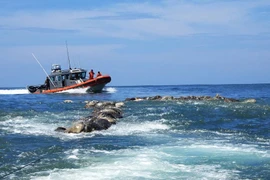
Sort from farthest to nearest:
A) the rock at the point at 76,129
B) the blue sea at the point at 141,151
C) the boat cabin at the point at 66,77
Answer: the boat cabin at the point at 66,77
the rock at the point at 76,129
the blue sea at the point at 141,151

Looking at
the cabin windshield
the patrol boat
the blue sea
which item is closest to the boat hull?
the patrol boat

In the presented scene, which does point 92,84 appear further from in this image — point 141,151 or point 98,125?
point 141,151

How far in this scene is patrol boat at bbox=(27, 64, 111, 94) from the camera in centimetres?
5316

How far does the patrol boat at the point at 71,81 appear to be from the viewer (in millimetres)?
53156

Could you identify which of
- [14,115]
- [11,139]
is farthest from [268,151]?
[14,115]

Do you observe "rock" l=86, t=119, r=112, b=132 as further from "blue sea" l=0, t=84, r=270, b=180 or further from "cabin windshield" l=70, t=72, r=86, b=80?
"cabin windshield" l=70, t=72, r=86, b=80

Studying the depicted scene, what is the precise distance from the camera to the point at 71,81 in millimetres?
54875

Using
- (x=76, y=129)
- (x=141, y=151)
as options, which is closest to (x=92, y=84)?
(x=76, y=129)

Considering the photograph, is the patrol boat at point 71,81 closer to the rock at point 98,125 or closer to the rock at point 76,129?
the rock at point 98,125

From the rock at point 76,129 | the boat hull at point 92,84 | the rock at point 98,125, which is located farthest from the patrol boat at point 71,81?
the rock at point 76,129

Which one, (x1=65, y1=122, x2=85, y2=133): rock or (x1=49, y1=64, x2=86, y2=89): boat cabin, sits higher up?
(x1=49, y1=64, x2=86, y2=89): boat cabin

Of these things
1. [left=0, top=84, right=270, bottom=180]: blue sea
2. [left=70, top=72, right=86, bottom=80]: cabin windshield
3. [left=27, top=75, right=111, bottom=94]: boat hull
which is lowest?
[left=0, top=84, right=270, bottom=180]: blue sea

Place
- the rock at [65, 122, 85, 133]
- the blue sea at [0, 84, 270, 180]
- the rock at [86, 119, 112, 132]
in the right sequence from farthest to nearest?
the rock at [86, 119, 112, 132]
the rock at [65, 122, 85, 133]
the blue sea at [0, 84, 270, 180]

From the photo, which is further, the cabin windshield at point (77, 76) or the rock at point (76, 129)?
the cabin windshield at point (77, 76)
